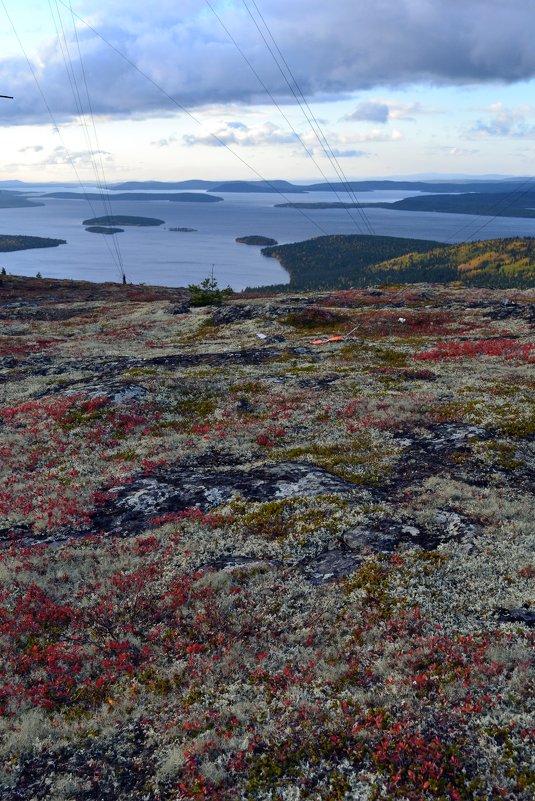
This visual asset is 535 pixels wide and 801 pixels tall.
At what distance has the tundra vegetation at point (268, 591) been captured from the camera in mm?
9789

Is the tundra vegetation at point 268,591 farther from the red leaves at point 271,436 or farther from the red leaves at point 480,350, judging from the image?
the red leaves at point 480,350

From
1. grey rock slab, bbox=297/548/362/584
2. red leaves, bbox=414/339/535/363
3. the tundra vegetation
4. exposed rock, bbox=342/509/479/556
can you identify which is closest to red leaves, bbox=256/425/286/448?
the tundra vegetation

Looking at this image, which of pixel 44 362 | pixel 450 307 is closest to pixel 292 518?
pixel 44 362

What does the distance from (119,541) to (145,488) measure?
13.5 feet

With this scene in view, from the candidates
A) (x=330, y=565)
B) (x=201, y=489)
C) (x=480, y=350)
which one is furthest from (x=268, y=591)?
(x=480, y=350)

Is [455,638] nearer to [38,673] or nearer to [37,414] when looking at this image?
[38,673]

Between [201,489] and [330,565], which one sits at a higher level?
[201,489]

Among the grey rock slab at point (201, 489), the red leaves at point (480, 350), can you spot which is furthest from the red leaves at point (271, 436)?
the red leaves at point (480, 350)

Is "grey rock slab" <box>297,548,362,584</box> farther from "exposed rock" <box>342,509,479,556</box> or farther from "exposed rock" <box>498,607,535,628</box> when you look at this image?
"exposed rock" <box>498,607,535,628</box>

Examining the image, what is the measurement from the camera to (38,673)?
41.4ft

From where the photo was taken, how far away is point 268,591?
591 inches

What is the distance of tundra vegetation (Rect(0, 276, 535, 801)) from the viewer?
9789mm

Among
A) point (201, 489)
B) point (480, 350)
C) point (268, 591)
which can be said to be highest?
point (480, 350)

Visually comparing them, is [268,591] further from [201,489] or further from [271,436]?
[271,436]
